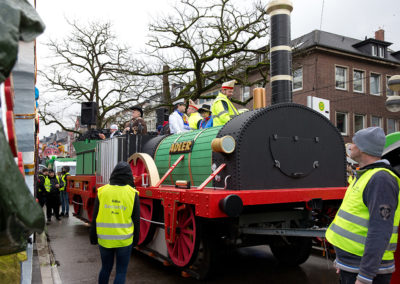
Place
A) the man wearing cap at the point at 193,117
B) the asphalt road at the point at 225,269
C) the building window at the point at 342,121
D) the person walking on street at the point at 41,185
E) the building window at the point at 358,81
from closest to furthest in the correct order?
the asphalt road at the point at 225,269
the man wearing cap at the point at 193,117
the person walking on street at the point at 41,185
the building window at the point at 342,121
the building window at the point at 358,81

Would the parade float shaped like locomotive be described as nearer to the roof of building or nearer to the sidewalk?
the sidewalk

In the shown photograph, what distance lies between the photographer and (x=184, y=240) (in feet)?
17.3

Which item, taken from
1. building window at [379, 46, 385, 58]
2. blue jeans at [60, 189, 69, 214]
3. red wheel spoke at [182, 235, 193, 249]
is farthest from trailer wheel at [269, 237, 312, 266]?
building window at [379, 46, 385, 58]

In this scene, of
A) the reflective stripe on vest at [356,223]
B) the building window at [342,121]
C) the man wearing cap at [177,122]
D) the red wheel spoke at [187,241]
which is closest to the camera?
the reflective stripe on vest at [356,223]

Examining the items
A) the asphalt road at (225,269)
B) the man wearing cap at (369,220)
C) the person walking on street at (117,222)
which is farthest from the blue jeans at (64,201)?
the man wearing cap at (369,220)

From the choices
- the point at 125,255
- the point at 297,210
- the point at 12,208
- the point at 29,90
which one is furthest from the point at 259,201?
the point at 12,208

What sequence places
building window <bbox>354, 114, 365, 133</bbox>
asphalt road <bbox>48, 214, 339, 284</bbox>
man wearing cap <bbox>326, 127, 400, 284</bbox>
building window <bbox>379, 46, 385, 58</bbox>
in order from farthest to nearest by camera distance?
1. building window <bbox>379, 46, 385, 58</bbox>
2. building window <bbox>354, 114, 365, 133</bbox>
3. asphalt road <bbox>48, 214, 339, 284</bbox>
4. man wearing cap <bbox>326, 127, 400, 284</bbox>

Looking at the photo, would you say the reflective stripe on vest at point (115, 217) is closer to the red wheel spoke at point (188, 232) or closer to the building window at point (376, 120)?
the red wheel spoke at point (188, 232)

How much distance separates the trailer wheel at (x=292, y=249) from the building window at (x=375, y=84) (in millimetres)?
24701

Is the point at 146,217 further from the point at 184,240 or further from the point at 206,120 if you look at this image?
the point at 206,120

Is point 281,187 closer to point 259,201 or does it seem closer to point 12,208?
point 259,201

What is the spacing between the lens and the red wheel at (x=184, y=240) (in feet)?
16.4

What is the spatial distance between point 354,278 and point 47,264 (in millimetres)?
5634

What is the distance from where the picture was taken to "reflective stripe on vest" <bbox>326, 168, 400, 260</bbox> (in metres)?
2.36
